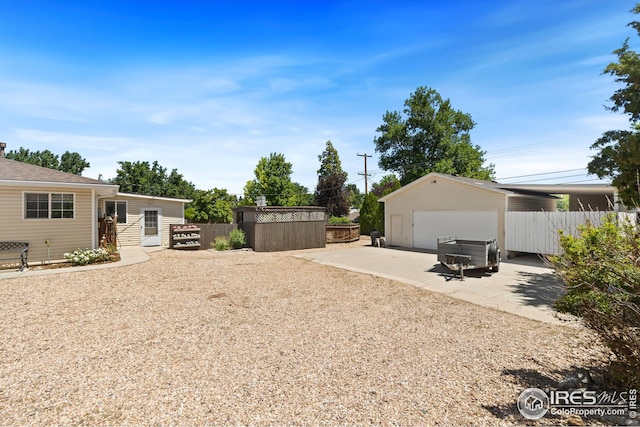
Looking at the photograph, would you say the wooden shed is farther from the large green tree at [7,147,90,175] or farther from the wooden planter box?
the large green tree at [7,147,90,175]

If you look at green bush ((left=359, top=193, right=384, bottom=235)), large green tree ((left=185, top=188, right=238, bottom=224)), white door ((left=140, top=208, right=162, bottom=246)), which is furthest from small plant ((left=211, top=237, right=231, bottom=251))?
green bush ((left=359, top=193, right=384, bottom=235))

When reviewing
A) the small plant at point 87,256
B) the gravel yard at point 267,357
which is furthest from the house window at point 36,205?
the gravel yard at point 267,357

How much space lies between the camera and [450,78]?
13.1 meters

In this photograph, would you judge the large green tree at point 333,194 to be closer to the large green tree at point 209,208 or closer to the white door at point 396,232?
the large green tree at point 209,208

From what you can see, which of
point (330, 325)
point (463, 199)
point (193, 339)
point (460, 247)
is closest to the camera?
point (193, 339)

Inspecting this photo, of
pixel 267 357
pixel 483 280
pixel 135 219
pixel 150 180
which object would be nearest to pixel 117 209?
pixel 135 219

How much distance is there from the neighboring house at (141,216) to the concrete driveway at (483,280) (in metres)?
10.3

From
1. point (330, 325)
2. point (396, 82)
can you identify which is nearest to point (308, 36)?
point (396, 82)

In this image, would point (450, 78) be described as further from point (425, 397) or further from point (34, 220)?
point (34, 220)

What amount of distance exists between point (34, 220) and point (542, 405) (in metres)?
14.2

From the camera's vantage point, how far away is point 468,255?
9.56 metres

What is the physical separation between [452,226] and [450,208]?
94 cm

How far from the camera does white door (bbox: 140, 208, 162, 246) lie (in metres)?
17.0

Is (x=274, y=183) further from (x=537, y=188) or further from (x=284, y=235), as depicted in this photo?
(x=537, y=188)
